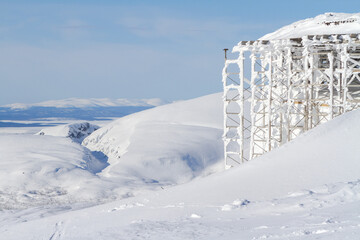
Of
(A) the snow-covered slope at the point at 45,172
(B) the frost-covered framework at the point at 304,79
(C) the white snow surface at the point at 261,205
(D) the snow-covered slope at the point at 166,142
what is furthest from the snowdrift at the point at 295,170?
(D) the snow-covered slope at the point at 166,142

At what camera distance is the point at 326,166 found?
9109 millimetres

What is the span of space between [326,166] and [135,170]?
15.8 metres

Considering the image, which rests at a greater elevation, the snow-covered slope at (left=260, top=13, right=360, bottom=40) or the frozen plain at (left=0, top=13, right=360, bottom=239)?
the snow-covered slope at (left=260, top=13, right=360, bottom=40)

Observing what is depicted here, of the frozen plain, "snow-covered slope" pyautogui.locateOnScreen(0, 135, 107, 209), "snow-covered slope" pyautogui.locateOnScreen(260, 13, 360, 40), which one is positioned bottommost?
"snow-covered slope" pyautogui.locateOnScreen(0, 135, 107, 209)

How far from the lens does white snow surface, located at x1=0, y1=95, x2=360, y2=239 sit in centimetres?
706

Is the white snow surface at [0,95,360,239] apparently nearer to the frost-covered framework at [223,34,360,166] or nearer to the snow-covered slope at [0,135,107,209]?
the frost-covered framework at [223,34,360,166]

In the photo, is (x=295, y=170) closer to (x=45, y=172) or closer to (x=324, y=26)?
(x=324, y=26)

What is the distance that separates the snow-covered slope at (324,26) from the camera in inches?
703

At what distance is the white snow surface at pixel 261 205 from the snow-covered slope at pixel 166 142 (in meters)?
13.3

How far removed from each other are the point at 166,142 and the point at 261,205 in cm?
1881

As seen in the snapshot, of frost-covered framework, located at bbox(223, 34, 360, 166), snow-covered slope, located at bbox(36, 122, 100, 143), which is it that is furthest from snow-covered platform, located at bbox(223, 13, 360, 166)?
snow-covered slope, located at bbox(36, 122, 100, 143)

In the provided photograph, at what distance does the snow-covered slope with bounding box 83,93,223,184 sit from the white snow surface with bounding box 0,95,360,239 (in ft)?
43.8

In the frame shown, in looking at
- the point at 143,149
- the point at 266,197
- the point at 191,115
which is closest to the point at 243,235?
the point at 266,197

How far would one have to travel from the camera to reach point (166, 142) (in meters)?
26.8
